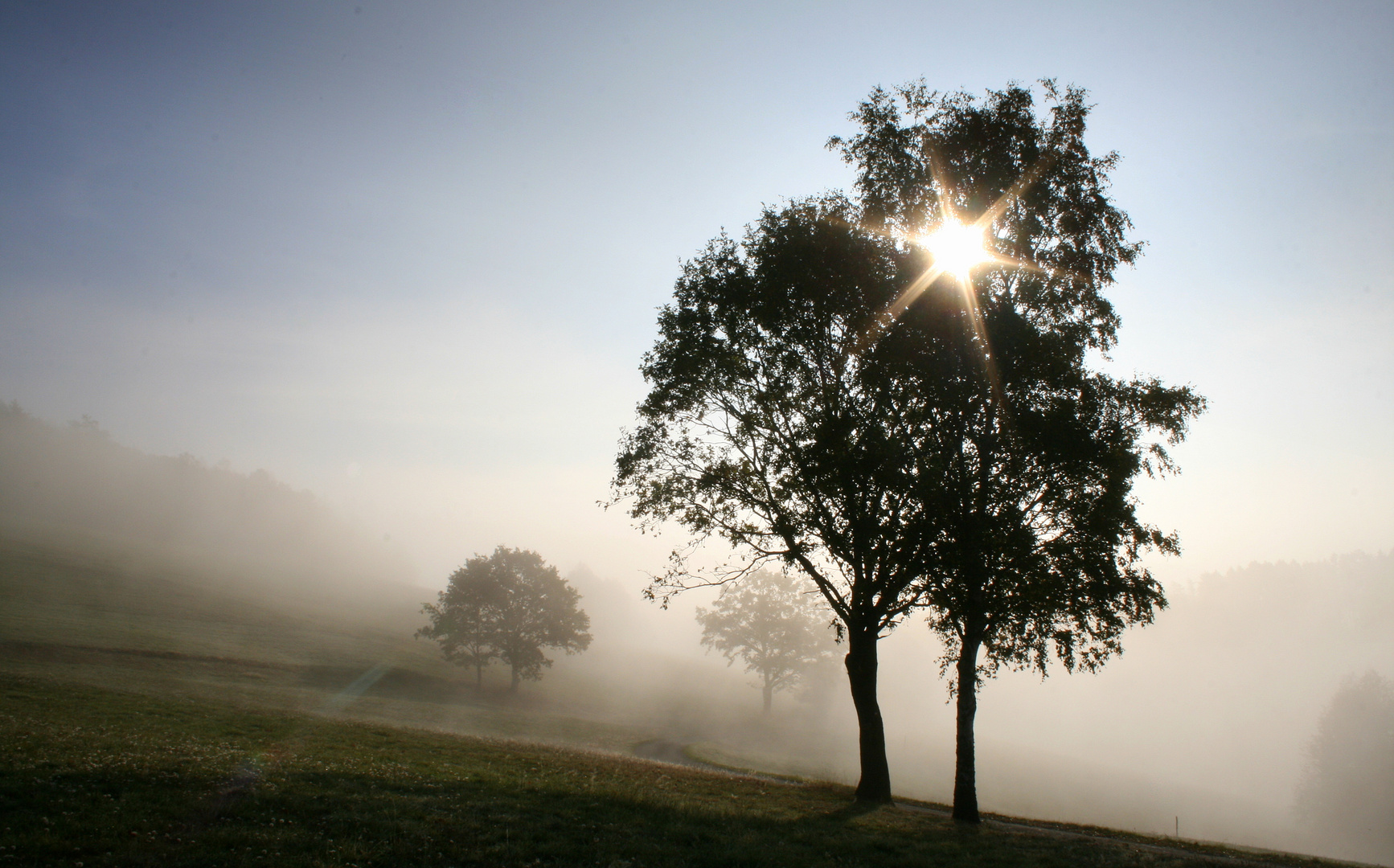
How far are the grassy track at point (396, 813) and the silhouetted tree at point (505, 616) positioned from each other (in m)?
45.5

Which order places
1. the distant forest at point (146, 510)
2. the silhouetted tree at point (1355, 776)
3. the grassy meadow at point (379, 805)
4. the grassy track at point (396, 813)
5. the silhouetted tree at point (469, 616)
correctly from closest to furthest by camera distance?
the grassy track at point (396, 813) < the grassy meadow at point (379, 805) < the silhouetted tree at point (469, 616) < the silhouetted tree at point (1355, 776) < the distant forest at point (146, 510)

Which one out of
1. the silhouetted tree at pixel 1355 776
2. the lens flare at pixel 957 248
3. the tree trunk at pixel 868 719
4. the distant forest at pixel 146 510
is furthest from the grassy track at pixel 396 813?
the distant forest at pixel 146 510

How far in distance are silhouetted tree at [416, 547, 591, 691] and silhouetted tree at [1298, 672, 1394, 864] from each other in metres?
→ 90.1

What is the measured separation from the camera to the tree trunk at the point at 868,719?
22203 mm

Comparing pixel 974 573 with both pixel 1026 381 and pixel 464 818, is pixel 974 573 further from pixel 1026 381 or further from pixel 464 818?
pixel 464 818

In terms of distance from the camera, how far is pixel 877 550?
71.1 feet

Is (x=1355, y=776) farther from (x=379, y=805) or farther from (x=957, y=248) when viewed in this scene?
(x=379, y=805)

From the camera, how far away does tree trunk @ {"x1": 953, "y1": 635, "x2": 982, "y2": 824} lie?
19.3 m

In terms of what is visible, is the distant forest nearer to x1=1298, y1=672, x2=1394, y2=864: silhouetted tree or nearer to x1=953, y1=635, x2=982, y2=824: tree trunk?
x1=953, y1=635, x2=982, y2=824: tree trunk

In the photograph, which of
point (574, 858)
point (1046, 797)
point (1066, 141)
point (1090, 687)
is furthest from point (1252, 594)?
point (574, 858)

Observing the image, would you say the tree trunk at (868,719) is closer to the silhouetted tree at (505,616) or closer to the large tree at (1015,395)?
the large tree at (1015,395)

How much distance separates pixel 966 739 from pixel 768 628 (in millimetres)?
59607

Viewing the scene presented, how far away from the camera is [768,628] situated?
3049 inches

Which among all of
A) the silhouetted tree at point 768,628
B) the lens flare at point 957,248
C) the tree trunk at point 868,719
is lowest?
the tree trunk at point 868,719
